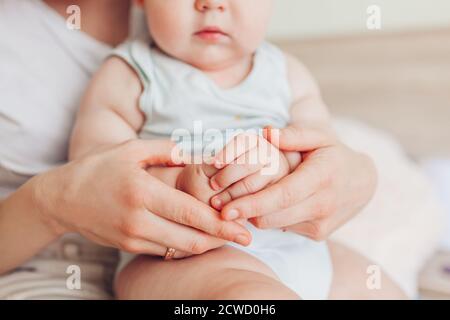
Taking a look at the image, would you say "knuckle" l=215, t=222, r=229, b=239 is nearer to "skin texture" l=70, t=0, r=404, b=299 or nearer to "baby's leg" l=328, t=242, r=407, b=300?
"skin texture" l=70, t=0, r=404, b=299

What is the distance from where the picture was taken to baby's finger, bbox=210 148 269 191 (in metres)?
0.73

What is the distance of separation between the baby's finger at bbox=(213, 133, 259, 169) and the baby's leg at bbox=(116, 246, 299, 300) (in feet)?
0.43

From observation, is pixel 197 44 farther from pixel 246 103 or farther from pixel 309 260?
pixel 309 260

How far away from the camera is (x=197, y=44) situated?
0.90 meters

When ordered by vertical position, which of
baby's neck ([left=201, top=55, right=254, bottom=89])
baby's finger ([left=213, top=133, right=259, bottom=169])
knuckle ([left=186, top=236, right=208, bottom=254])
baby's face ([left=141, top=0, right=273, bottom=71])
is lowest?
knuckle ([left=186, top=236, right=208, bottom=254])

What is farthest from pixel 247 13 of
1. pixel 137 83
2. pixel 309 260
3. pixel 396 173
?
pixel 396 173

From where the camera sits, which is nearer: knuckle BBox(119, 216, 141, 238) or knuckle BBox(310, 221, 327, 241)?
knuckle BBox(119, 216, 141, 238)

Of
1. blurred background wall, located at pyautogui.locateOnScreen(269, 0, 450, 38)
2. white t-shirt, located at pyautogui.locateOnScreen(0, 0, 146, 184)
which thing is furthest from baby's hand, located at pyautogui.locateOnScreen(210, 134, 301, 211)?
blurred background wall, located at pyautogui.locateOnScreen(269, 0, 450, 38)

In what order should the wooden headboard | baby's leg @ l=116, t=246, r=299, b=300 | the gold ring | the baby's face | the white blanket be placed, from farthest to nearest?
the wooden headboard → the white blanket → the baby's face → the gold ring → baby's leg @ l=116, t=246, r=299, b=300

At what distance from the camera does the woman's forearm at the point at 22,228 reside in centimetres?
84

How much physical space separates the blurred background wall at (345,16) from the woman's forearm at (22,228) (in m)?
1.33

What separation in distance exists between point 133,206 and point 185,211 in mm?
64
